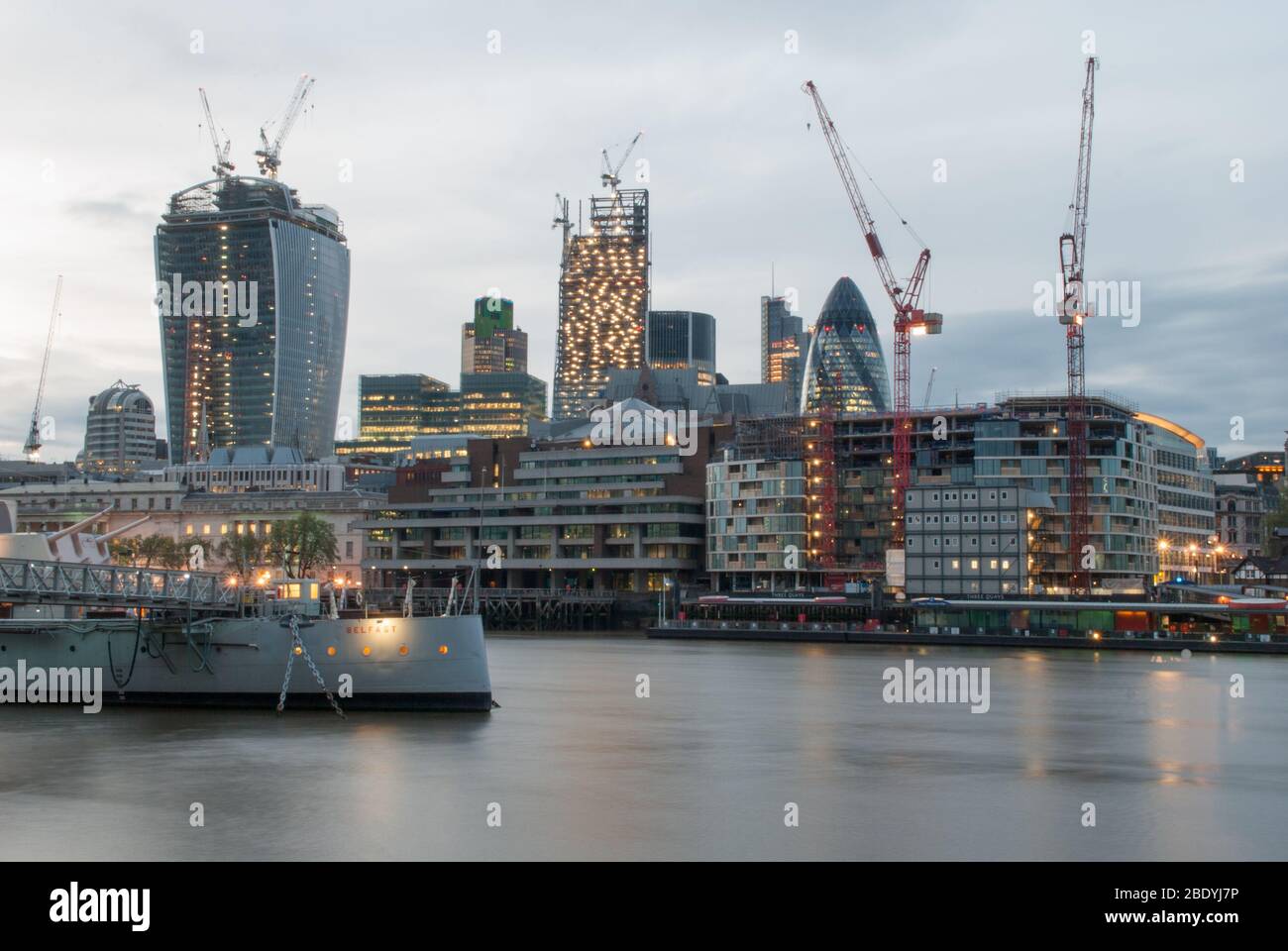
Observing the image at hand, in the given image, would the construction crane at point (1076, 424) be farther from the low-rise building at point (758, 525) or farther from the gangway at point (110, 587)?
the gangway at point (110, 587)

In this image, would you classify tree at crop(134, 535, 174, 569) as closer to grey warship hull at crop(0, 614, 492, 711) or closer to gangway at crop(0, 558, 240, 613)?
grey warship hull at crop(0, 614, 492, 711)

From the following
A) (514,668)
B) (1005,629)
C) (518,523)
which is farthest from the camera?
(518,523)

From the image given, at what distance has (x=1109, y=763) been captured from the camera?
4334 centimetres

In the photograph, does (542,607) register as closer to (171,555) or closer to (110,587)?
(171,555)

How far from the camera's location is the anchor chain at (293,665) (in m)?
48.9

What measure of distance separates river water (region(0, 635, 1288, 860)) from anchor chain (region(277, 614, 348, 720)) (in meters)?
0.74

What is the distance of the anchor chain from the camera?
4888cm

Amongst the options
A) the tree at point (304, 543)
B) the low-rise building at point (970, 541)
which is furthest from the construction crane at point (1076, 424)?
the tree at point (304, 543)

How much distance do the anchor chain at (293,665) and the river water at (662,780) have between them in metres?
0.74

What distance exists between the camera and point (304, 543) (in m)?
141

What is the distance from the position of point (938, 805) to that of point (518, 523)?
129 metres

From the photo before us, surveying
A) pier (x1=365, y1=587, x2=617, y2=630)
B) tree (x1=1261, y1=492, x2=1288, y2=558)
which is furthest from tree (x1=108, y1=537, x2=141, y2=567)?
tree (x1=1261, y1=492, x2=1288, y2=558)
